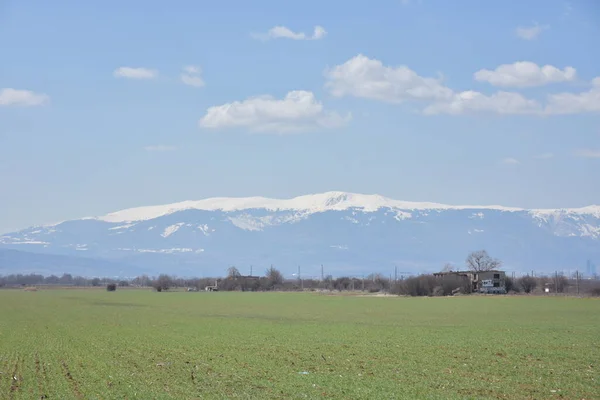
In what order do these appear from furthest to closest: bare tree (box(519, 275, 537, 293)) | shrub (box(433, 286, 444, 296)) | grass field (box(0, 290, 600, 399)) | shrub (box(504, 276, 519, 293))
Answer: bare tree (box(519, 275, 537, 293)) < shrub (box(504, 276, 519, 293)) < shrub (box(433, 286, 444, 296)) < grass field (box(0, 290, 600, 399))

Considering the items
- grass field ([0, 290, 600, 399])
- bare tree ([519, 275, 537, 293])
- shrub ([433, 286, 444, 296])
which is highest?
bare tree ([519, 275, 537, 293])

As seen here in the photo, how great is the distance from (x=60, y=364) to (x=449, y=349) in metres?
17.2

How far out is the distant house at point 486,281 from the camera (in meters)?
146

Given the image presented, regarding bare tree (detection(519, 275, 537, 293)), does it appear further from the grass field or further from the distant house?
the grass field

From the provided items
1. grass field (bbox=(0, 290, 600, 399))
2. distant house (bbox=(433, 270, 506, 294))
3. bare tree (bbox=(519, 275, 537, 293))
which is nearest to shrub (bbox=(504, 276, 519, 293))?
distant house (bbox=(433, 270, 506, 294))

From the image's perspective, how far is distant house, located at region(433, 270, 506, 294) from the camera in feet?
479

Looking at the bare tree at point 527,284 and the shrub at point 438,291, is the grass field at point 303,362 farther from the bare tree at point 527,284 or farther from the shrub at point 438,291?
the bare tree at point 527,284

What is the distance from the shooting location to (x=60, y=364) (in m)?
32.7

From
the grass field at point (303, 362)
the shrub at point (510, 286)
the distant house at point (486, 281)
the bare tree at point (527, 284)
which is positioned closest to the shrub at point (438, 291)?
the distant house at point (486, 281)

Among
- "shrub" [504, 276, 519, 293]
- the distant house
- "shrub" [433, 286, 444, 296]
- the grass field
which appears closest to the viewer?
the grass field

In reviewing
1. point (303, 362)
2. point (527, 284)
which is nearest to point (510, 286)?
point (527, 284)

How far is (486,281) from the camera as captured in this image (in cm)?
14962

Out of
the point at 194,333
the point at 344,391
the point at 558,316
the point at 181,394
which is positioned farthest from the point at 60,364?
the point at 558,316

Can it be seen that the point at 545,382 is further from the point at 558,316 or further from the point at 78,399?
the point at 558,316
